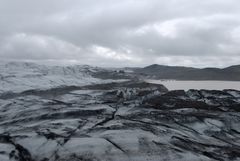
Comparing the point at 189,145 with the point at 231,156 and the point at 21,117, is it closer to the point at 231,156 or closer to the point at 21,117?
the point at 231,156

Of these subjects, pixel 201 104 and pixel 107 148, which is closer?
pixel 107 148

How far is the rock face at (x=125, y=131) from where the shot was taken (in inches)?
505

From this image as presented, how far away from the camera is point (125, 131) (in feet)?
49.1

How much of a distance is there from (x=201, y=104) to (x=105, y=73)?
54.3 meters

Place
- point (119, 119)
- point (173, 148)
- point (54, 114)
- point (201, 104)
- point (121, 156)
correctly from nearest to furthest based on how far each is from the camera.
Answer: point (121, 156)
point (173, 148)
point (119, 119)
point (54, 114)
point (201, 104)

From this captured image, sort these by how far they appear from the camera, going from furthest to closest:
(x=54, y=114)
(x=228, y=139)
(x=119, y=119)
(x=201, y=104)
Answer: (x=201, y=104) < (x=54, y=114) < (x=119, y=119) < (x=228, y=139)

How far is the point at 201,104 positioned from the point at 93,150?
10.4 metres

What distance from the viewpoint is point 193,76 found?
102m

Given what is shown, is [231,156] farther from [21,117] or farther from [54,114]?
[21,117]

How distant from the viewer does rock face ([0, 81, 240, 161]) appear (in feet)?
42.1

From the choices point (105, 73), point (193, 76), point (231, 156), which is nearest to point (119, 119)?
point (231, 156)

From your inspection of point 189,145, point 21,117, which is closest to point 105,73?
point 21,117

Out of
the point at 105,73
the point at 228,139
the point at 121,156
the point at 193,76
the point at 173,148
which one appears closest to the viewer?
the point at 121,156

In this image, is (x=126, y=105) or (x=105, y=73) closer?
(x=126, y=105)
